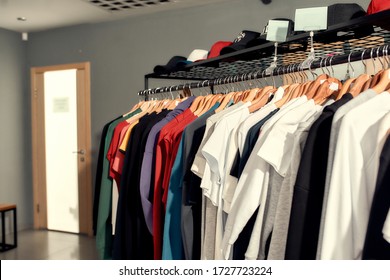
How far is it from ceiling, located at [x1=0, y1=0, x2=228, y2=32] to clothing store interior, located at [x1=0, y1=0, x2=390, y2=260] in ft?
0.06

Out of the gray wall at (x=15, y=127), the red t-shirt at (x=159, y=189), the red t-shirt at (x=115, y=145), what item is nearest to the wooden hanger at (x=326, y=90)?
the red t-shirt at (x=159, y=189)

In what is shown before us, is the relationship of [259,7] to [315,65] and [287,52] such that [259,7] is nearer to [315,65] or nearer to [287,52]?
[287,52]

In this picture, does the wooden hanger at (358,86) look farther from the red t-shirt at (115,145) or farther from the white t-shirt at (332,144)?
the red t-shirt at (115,145)

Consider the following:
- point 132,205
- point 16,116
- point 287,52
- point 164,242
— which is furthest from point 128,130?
point 16,116

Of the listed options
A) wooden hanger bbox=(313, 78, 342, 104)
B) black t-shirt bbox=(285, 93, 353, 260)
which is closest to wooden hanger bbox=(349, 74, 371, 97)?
wooden hanger bbox=(313, 78, 342, 104)

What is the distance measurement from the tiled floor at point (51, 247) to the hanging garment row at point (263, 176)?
2133 mm

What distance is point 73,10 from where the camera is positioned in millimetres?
3754

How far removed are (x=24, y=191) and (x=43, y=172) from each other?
1.20ft

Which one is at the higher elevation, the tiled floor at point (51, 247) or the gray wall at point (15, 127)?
the gray wall at point (15, 127)

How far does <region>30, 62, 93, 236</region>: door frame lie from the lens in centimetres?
432

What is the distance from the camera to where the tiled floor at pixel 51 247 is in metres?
3.67

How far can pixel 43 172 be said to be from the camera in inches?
184

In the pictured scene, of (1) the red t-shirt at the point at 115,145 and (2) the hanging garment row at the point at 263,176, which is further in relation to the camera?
(1) the red t-shirt at the point at 115,145

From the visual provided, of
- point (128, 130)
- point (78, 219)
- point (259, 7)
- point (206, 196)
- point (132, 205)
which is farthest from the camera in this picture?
point (78, 219)
